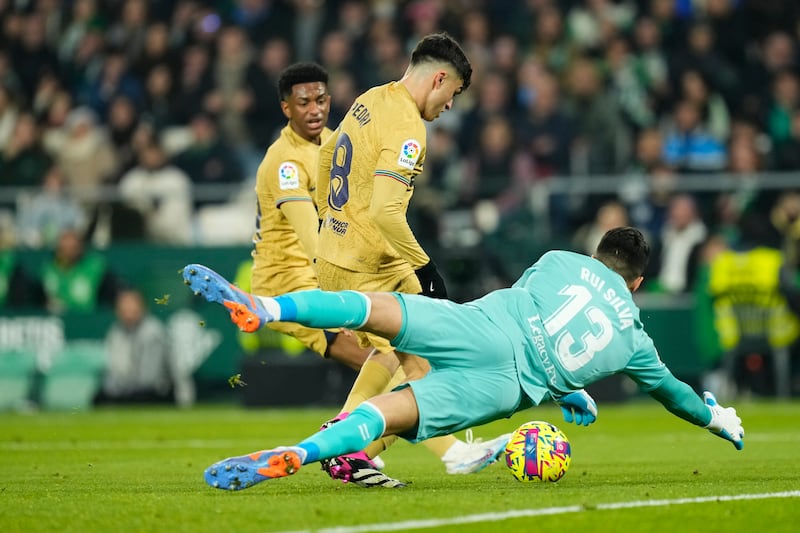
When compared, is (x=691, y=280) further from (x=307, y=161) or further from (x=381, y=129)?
(x=381, y=129)

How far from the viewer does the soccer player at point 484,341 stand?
6504 millimetres

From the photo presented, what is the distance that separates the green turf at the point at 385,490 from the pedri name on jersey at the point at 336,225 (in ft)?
4.75

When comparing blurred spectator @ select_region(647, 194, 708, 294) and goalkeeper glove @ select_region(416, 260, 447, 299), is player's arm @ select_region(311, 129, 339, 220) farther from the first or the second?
blurred spectator @ select_region(647, 194, 708, 294)

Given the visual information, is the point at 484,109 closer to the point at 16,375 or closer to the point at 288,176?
the point at 16,375

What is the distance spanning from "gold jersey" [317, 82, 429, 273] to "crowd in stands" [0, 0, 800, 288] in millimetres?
8612

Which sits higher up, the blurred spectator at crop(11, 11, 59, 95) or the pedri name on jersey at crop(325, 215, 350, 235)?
the blurred spectator at crop(11, 11, 59, 95)

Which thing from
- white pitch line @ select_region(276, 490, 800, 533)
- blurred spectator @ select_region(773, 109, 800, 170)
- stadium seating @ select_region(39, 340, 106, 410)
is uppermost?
blurred spectator @ select_region(773, 109, 800, 170)

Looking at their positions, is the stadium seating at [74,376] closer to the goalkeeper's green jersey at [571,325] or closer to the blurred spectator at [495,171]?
the blurred spectator at [495,171]

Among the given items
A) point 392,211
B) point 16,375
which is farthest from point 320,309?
point 16,375

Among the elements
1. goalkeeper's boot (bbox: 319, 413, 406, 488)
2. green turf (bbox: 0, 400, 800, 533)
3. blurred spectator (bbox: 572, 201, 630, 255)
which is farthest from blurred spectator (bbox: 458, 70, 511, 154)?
goalkeeper's boot (bbox: 319, 413, 406, 488)

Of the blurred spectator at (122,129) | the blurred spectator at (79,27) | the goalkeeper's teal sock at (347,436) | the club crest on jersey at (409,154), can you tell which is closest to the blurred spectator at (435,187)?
the blurred spectator at (122,129)

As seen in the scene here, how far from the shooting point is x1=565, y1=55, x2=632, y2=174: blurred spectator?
18.2 meters

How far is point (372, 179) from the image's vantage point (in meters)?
7.93

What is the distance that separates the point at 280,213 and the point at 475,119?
9277 millimetres
